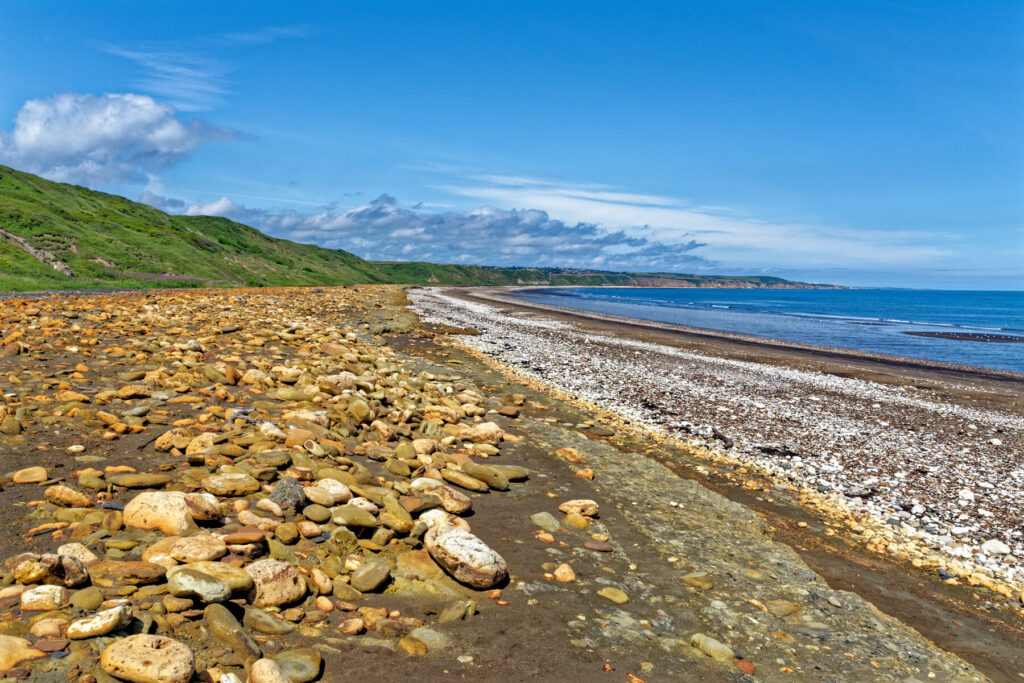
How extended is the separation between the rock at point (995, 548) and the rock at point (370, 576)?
422 inches

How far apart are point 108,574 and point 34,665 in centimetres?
118

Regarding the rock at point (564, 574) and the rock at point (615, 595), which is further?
the rock at point (564, 574)

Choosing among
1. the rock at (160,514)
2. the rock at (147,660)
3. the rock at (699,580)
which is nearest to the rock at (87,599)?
the rock at (147,660)

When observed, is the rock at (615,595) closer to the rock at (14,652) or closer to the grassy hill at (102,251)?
the rock at (14,652)

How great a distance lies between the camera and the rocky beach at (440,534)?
4.82 meters

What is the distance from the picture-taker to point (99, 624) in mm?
4223

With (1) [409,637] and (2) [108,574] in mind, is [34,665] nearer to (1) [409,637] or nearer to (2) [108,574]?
(2) [108,574]

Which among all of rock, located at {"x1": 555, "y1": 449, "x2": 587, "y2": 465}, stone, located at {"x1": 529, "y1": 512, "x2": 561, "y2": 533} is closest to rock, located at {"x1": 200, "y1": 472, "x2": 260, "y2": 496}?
stone, located at {"x1": 529, "y1": 512, "x2": 561, "y2": 533}

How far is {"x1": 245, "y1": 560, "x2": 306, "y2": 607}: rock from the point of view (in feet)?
17.0

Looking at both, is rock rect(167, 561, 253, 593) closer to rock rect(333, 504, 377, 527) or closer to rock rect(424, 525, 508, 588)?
rock rect(333, 504, 377, 527)

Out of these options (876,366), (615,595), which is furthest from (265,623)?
(876,366)

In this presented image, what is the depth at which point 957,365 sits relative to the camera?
122 feet

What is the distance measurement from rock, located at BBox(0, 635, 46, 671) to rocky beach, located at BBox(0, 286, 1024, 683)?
0.02 metres

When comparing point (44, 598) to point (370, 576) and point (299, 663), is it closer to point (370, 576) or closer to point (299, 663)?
point (299, 663)
